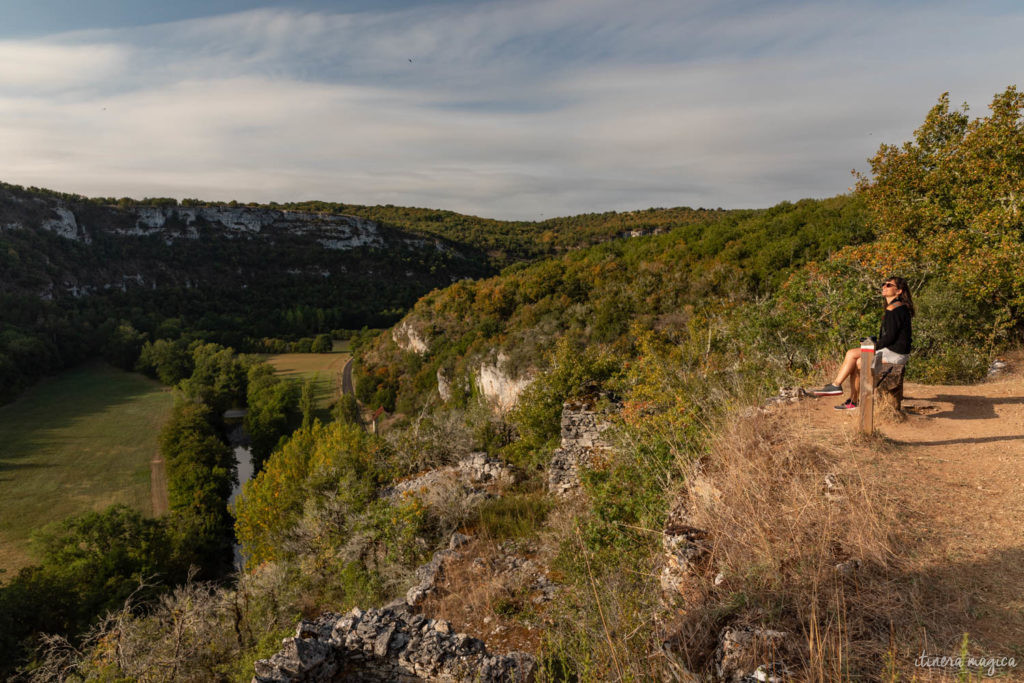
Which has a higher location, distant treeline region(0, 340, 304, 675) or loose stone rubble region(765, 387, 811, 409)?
loose stone rubble region(765, 387, 811, 409)

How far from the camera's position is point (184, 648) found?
25.3 ft

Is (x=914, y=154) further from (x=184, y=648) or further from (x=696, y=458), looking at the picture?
(x=184, y=648)

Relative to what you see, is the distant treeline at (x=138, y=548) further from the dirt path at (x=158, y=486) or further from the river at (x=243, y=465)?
the dirt path at (x=158, y=486)

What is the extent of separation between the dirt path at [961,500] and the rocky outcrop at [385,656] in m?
2.88

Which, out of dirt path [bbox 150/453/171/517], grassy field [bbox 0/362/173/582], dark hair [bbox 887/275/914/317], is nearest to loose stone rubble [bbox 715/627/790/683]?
dark hair [bbox 887/275/914/317]

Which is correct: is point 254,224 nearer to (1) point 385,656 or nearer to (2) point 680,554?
(1) point 385,656

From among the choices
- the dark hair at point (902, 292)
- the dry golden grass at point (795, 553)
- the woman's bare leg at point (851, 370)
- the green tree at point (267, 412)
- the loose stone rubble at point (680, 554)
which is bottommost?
the green tree at point (267, 412)

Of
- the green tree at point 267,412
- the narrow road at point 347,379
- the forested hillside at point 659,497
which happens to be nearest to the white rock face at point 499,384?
the forested hillside at point 659,497

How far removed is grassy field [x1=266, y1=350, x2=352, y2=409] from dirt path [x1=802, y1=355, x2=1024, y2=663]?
44.7 meters

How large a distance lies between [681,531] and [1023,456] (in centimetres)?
347

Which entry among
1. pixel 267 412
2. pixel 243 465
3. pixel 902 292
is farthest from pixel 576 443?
pixel 243 465

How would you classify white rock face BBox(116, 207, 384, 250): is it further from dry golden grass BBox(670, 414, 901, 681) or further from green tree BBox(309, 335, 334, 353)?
dry golden grass BBox(670, 414, 901, 681)

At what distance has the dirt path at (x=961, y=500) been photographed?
265 centimetres

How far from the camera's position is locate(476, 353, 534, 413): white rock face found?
21.3m
